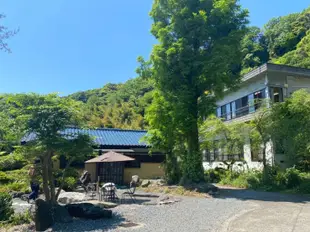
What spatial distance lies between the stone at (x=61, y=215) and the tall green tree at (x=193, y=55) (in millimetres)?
8643

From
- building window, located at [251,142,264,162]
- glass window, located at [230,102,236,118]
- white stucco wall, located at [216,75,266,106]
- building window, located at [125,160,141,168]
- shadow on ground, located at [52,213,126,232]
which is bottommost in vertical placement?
shadow on ground, located at [52,213,126,232]

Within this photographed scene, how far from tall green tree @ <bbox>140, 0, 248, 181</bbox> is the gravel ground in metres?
5.44

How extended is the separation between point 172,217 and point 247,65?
45689 mm

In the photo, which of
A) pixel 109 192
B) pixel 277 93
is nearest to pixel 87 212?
pixel 109 192

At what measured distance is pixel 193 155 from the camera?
54.1 feet

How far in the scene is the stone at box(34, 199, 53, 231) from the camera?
7.84m

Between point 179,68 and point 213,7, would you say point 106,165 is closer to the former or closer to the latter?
point 179,68

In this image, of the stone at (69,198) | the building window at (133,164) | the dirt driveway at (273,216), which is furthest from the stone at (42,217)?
the building window at (133,164)

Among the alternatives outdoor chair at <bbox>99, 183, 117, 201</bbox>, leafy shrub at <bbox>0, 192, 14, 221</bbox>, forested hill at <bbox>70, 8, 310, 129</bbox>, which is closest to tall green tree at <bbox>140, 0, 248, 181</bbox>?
outdoor chair at <bbox>99, 183, 117, 201</bbox>

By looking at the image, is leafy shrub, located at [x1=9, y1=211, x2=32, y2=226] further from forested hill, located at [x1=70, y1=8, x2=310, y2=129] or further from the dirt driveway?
forested hill, located at [x1=70, y1=8, x2=310, y2=129]

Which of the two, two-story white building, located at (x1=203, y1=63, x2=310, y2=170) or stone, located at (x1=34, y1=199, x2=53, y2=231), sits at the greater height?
two-story white building, located at (x1=203, y1=63, x2=310, y2=170)

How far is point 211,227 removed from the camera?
24.2 feet

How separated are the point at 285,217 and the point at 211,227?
7.94 feet

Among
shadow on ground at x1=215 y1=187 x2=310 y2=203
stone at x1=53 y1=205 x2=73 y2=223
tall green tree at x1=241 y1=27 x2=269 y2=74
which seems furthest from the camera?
tall green tree at x1=241 y1=27 x2=269 y2=74
